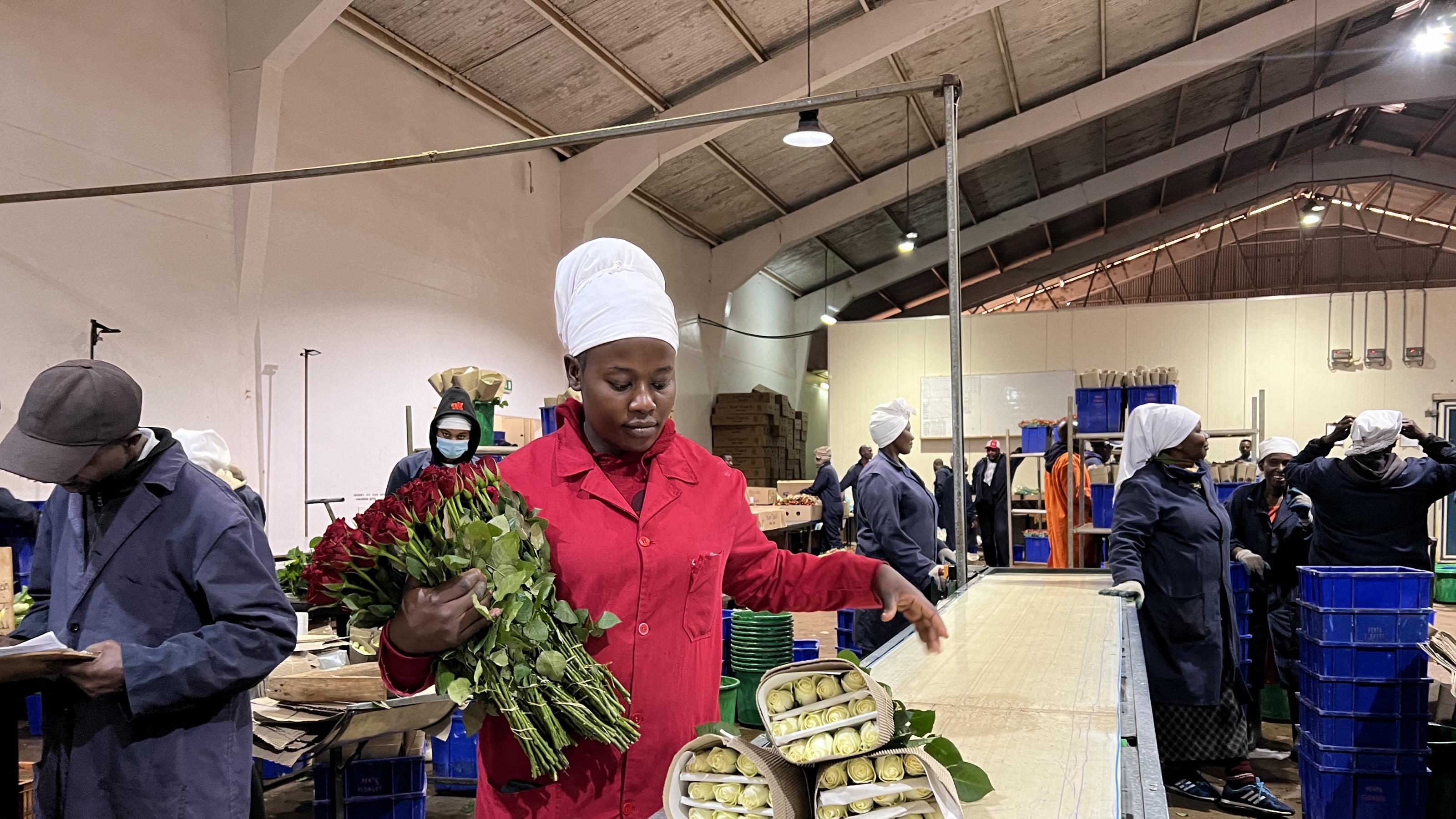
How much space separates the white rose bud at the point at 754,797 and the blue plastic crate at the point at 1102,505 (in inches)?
227

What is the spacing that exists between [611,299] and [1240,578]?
4997mm

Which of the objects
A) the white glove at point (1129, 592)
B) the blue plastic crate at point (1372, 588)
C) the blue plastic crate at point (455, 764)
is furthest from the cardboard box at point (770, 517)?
the white glove at point (1129, 592)

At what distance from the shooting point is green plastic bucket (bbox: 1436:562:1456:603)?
31.8 ft

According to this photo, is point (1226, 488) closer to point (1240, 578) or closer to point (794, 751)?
point (1240, 578)

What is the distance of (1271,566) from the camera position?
523 centimetres

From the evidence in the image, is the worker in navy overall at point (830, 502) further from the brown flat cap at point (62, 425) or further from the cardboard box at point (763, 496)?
the brown flat cap at point (62, 425)

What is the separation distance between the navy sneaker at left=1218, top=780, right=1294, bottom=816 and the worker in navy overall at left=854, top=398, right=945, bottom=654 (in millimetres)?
1475

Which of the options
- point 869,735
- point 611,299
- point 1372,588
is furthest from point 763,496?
point 869,735

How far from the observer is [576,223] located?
9820 millimetres

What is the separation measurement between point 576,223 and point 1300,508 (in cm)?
691

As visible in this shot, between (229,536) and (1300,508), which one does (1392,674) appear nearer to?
(1300,508)

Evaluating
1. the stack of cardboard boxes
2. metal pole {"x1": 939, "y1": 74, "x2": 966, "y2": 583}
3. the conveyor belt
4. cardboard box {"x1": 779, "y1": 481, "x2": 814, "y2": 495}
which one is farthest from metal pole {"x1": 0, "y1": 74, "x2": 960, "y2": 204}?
the stack of cardboard boxes

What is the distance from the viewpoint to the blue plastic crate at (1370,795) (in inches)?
146

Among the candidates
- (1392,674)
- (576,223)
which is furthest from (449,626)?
(576,223)
